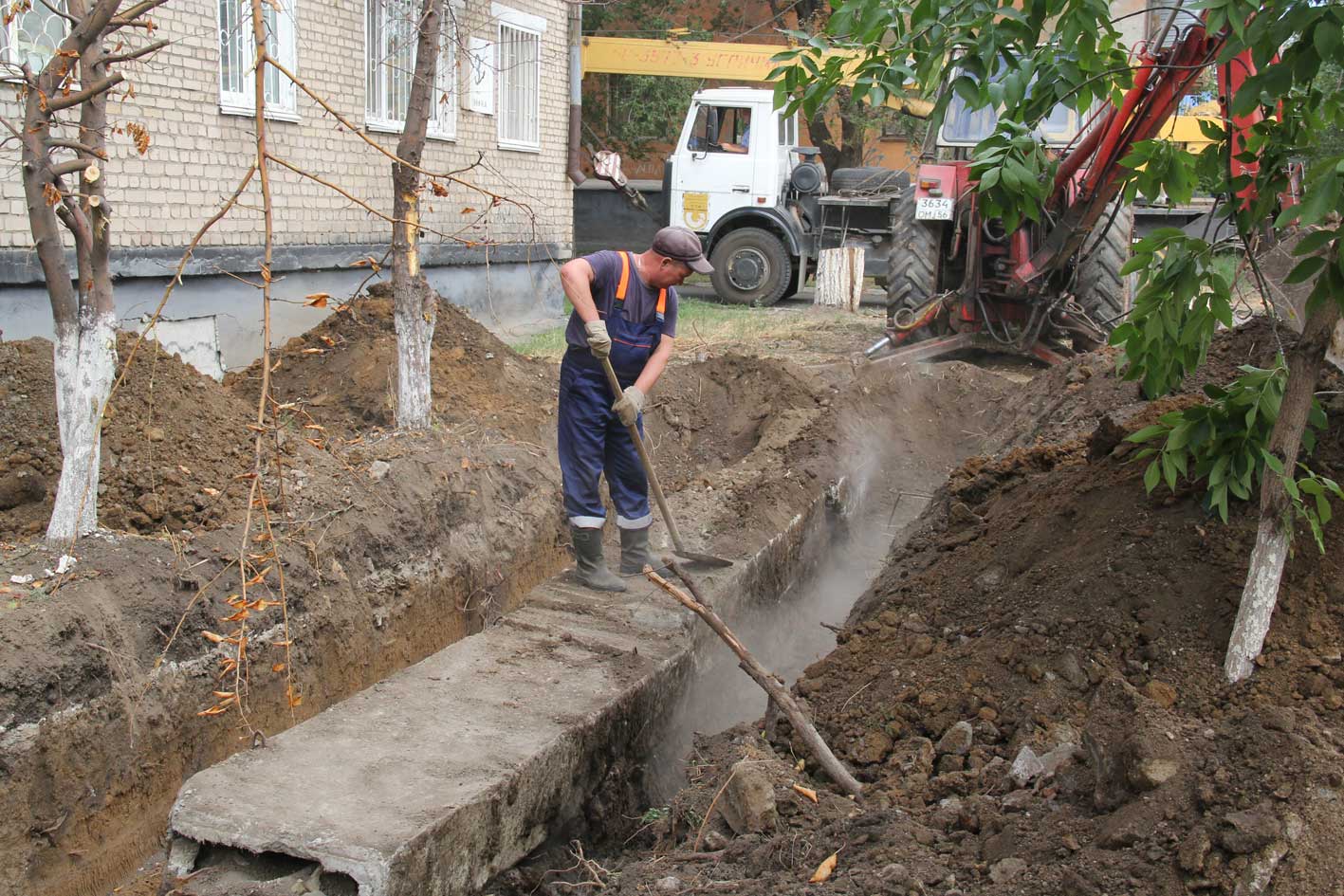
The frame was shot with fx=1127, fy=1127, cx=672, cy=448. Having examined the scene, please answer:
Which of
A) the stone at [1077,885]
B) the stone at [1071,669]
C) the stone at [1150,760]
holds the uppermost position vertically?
the stone at [1150,760]

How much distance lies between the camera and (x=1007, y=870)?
2662mm

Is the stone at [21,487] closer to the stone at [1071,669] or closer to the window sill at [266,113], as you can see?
the stone at [1071,669]

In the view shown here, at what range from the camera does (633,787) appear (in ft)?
14.8

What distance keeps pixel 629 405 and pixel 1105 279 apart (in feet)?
21.9

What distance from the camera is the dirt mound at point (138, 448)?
16.0ft

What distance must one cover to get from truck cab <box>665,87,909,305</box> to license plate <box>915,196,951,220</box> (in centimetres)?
559

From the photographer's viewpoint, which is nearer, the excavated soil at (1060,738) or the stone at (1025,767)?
the excavated soil at (1060,738)

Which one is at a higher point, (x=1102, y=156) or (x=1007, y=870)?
(x=1102, y=156)

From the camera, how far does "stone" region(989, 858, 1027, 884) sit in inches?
104

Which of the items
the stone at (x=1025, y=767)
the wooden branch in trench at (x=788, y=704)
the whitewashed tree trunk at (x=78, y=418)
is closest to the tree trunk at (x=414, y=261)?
the whitewashed tree trunk at (x=78, y=418)

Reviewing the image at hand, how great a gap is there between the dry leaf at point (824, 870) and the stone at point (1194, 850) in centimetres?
81

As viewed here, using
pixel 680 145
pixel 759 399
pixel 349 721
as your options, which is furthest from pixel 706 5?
pixel 349 721

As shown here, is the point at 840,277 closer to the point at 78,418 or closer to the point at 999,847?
the point at 78,418

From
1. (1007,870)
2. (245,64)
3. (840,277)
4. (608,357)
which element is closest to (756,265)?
(840,277)
